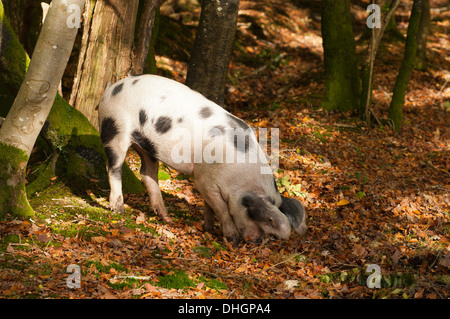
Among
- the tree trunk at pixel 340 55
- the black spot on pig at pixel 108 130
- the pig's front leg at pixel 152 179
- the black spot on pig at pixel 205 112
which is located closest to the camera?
the black spot on pig at pixel 205 112

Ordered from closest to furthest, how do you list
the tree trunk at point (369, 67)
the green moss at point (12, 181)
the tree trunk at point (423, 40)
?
1. the green moss at point (12, 181)
2. the tree trunk at point (369, 67)
3. the tree trunk at point (423, 40)

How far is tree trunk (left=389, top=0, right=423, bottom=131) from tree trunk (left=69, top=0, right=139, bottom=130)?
656 cm

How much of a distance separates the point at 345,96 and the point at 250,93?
269 centimetres

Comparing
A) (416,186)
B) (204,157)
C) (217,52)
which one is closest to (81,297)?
(204,157)

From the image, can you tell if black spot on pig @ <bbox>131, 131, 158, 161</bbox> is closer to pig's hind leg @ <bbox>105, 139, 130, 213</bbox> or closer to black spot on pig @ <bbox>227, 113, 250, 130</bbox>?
pig's hind leg @ <bbox>105, 139, 130, 213</bbox>

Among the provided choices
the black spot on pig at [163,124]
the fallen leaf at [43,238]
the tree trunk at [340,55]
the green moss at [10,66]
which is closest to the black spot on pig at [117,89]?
the black spot on pig at [163,124]

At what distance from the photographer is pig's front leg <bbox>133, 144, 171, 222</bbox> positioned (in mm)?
6426

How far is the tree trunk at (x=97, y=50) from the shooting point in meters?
7.17

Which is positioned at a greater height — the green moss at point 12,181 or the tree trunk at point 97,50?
the tree trunk at point 97,50

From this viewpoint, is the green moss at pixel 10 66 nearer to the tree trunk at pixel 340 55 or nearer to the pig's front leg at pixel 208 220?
the pig's front leg at pixel 208 220

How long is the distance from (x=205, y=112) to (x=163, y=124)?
21.3 inches

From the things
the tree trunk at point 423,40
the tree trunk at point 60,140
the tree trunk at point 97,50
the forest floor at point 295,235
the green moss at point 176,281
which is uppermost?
the tree trunk at point 423,40

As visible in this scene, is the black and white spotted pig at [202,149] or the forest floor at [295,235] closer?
the forest floor at [295,235]

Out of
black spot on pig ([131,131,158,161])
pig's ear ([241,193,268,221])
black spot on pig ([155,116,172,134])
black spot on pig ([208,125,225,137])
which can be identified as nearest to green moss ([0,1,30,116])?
black spot on pig ([131,131,158,161])
